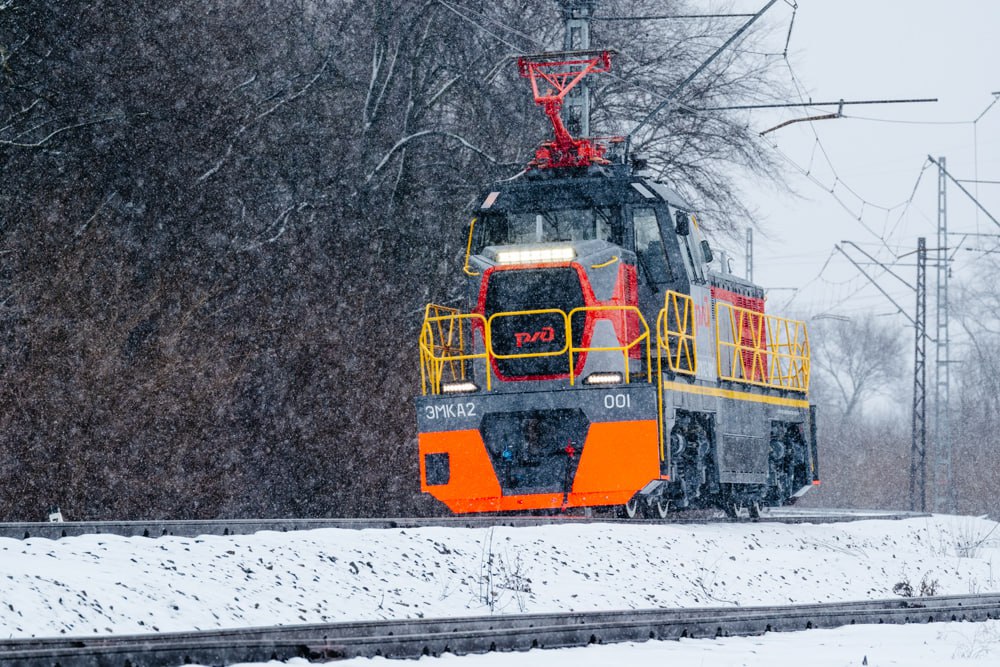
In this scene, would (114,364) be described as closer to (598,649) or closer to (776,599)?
(776,599)

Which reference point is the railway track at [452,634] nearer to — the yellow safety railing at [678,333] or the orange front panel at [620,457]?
the orange front panel at [620,457]

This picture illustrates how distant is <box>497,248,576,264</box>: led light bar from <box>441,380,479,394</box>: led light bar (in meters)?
1.39

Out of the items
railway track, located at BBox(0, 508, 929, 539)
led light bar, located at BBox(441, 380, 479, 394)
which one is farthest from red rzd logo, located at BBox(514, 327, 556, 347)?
railway track, located at BBox(0, 508, 929, 539)

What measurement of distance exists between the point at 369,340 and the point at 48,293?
572 centimetres

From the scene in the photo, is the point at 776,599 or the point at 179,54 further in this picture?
the point at 179,54

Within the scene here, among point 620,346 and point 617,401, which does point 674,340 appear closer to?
point 620,346

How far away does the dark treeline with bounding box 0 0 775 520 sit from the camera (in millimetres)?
15672

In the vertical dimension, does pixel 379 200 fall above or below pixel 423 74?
below

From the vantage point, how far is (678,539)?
1323cm

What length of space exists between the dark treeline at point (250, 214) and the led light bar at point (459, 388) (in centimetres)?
420

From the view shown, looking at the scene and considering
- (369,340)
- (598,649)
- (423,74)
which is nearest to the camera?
(598,649)

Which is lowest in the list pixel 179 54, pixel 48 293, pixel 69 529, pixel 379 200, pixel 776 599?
pixel 776 599

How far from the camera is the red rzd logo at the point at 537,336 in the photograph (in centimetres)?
1382

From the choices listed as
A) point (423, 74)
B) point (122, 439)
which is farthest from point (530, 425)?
point (423, 74)
